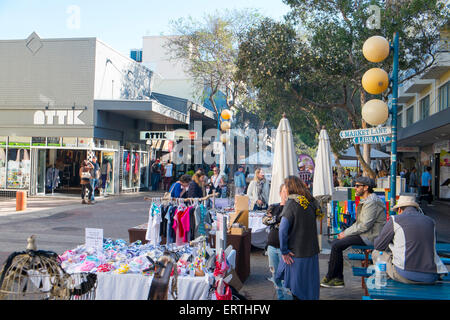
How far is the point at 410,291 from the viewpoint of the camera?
4.27 metres

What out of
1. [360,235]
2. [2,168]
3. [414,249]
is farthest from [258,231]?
[2,168]

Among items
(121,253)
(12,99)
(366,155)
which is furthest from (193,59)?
(121,253)

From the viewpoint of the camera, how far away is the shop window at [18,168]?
1917 cm

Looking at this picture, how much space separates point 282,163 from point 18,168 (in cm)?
1547

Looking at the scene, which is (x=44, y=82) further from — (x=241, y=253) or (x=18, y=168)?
(x=241, y=253)

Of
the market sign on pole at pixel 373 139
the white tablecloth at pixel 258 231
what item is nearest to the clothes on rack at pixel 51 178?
the white tablecloth at pixel 258 231

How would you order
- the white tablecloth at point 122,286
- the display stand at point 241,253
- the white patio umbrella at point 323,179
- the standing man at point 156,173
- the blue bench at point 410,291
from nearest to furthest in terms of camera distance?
the blue bench at point 410,291 < the white tablecloth at point 122,286 < the display stand at point 241,253 < the white patio umbrella at point 323,179 < the standing man at point 156,173

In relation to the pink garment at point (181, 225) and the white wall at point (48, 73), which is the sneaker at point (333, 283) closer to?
the pink garment at point (181, 225)

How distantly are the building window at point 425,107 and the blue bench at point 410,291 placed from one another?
21423 mm

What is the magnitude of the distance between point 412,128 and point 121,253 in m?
17.9

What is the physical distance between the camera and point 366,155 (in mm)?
12531

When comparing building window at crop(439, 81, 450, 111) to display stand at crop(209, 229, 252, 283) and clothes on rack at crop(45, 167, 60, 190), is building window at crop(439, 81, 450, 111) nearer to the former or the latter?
display stand at crop(209, 229, 252, 283)
